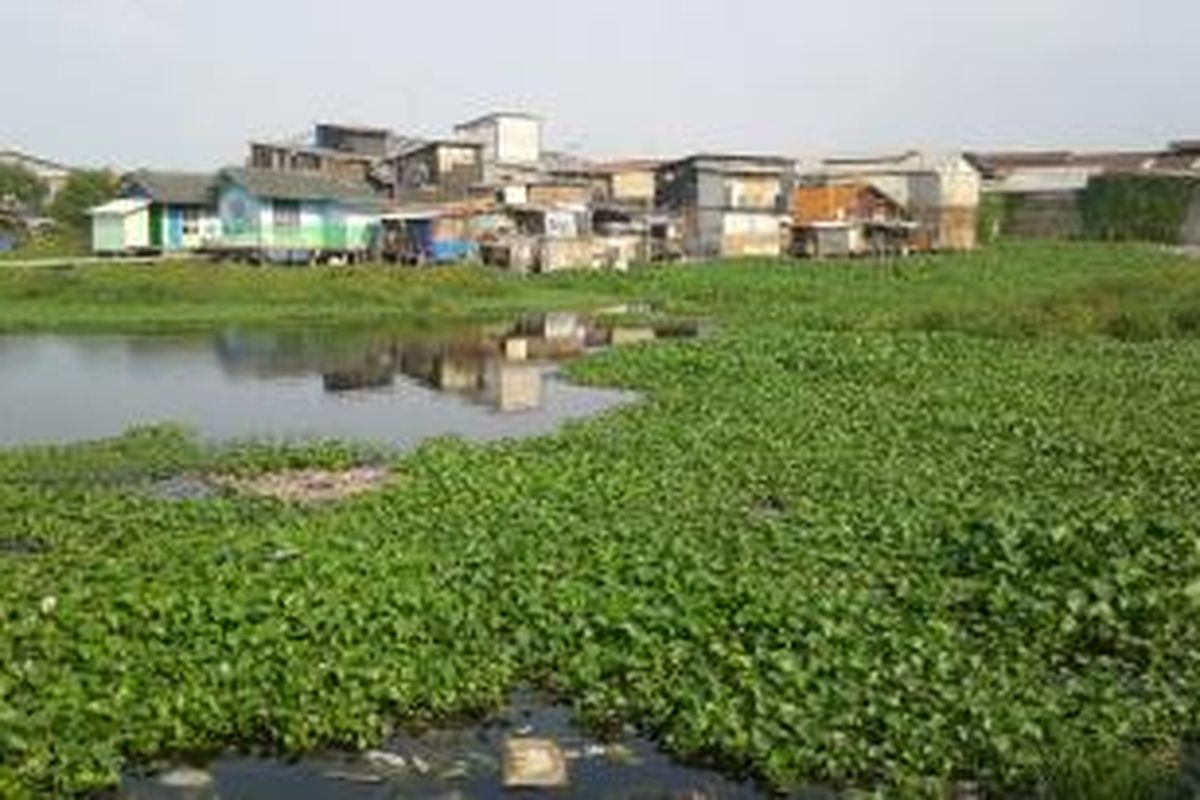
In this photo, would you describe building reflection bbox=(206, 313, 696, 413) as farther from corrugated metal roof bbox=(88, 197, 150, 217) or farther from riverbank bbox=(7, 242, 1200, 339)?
corrugated metal roof bbox=(88, 197, 150, 217)

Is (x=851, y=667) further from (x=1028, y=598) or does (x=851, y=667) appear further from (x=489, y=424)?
(x=489, y=424)

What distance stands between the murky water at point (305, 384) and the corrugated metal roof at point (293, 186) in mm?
20510

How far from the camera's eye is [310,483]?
17750 millimetres

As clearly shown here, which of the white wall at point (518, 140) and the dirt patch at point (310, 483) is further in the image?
the white wall at point (518, 140)

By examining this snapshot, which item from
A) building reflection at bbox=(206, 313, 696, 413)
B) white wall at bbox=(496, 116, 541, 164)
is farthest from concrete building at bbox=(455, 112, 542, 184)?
building reflection at bbox=(206, 313, 696, 413)

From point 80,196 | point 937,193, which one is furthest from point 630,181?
point 80,196

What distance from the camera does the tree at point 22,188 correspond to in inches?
3452

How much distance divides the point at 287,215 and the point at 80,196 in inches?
907

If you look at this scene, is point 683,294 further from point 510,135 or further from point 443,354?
point 510,135

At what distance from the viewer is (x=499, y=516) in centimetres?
1464

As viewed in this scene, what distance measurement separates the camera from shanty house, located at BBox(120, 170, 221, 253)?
207ft

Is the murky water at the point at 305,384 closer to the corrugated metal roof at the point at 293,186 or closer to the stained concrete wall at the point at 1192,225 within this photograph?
the corrugated metal roof at the point at 293,186

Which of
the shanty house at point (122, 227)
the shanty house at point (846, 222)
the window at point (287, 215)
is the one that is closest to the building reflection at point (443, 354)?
the window at point (287, 215)

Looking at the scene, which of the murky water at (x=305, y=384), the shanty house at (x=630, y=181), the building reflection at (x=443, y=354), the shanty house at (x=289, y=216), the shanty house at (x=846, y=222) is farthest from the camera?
the shanty house at (x=630, y=181)
